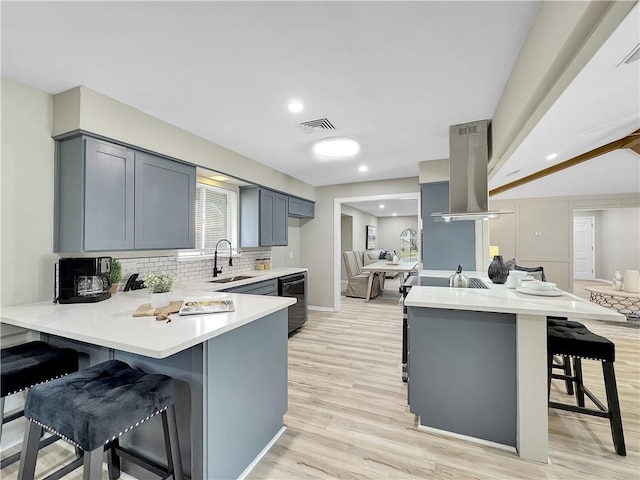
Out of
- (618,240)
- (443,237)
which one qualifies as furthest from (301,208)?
(618,240)

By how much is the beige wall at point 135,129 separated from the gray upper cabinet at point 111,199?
10 centimetres

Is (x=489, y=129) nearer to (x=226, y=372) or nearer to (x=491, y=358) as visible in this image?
(x=491, y=358)

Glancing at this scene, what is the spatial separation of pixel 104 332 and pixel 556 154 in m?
3.76

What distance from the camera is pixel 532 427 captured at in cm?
168

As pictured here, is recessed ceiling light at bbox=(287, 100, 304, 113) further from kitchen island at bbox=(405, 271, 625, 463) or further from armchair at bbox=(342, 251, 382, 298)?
armchair at bbox=(342, 251, 382, 298)

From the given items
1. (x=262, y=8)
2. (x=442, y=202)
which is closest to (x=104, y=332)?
(x=262, y=8)

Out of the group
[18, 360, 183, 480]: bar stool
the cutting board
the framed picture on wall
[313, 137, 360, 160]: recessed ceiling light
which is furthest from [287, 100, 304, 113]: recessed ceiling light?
the framed picture on wall

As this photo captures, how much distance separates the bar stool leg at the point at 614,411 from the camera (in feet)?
5.62

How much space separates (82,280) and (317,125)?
2.38 m

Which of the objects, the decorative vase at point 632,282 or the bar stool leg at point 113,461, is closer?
the bar stool leg at point 113,461

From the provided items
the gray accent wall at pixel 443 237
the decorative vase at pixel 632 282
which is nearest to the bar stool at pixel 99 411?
the gray accent wall at pixel 443 237

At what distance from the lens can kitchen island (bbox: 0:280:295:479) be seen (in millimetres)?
1328

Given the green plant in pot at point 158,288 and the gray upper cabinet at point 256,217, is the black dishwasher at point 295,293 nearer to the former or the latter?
the gray upper cabinet at point 256,217

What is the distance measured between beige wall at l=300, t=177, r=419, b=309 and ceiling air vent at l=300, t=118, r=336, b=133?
8.12ft
